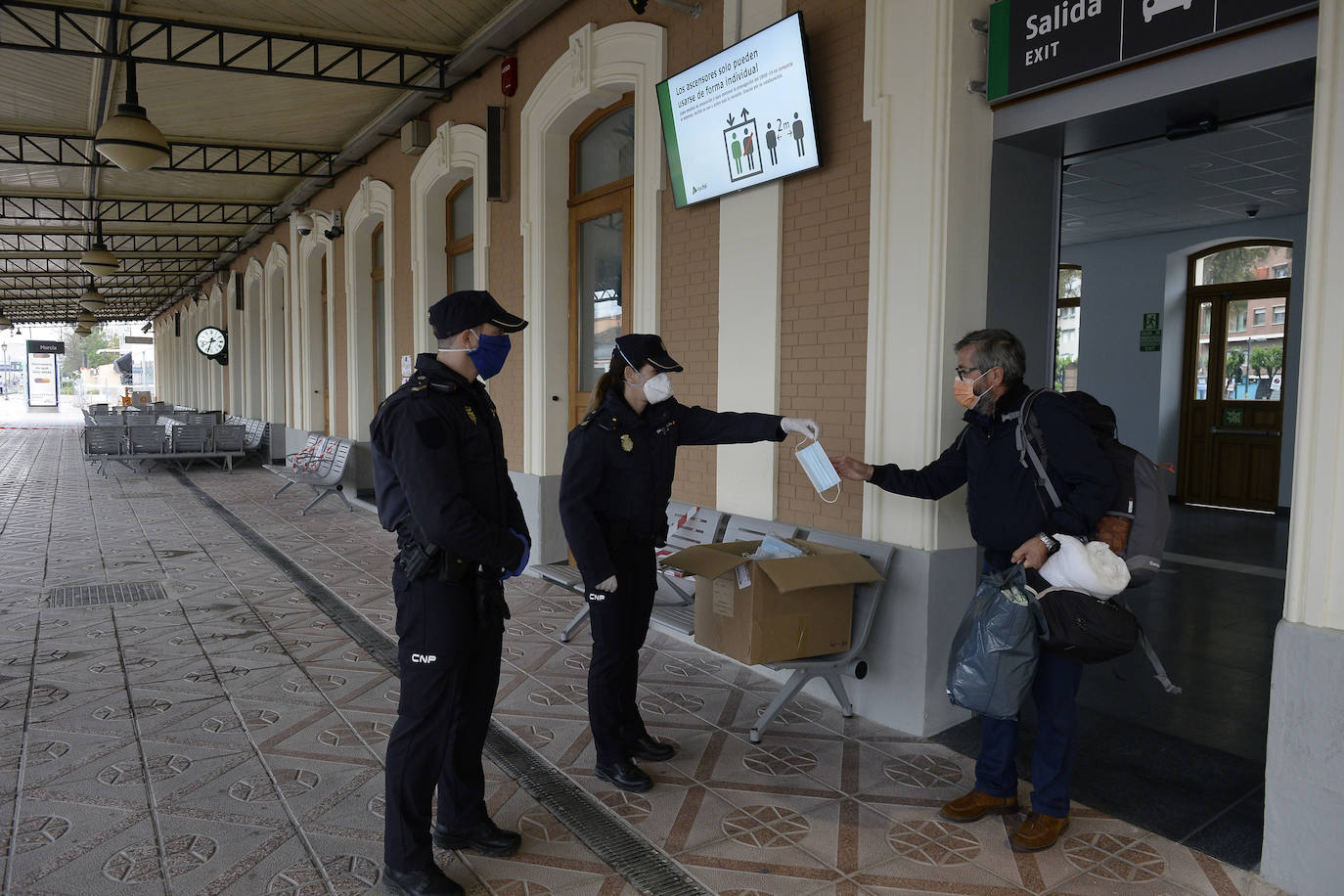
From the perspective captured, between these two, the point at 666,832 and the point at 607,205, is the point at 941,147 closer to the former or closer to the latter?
the point at 666,832

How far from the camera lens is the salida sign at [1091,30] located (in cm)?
303

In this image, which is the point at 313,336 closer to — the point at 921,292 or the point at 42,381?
the point at 921,292

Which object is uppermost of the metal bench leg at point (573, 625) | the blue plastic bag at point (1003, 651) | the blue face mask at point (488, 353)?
the blue face mask at point (488, 353)

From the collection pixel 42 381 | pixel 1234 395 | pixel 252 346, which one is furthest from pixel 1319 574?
pixel 42 381

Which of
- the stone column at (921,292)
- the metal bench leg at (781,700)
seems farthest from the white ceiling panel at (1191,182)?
the metal bench leg at (781,700)

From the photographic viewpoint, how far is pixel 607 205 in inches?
265

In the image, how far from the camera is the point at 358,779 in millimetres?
3408

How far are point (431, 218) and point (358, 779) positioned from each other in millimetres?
7105

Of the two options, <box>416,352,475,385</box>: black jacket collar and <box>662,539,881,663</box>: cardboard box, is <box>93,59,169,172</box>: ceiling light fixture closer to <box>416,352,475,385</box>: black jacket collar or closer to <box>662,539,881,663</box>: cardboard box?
<box>416,352,475,385</box>: black jacket collar

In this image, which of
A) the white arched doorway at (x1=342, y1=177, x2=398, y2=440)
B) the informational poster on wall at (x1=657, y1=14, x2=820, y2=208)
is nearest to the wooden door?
the informational poster on wall at (x1=657, y1=14, x2=820, y2=208)

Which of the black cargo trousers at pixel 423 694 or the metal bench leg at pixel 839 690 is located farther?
the metal bench leg at pixel 839 690

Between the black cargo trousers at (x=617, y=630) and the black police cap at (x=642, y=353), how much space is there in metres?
0.60

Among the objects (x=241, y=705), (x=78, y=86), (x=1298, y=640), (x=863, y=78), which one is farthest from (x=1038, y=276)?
(x=78, y=86)

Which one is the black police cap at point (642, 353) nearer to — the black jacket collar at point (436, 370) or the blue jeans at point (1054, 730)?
the black jacket collar at point (436, 370)
